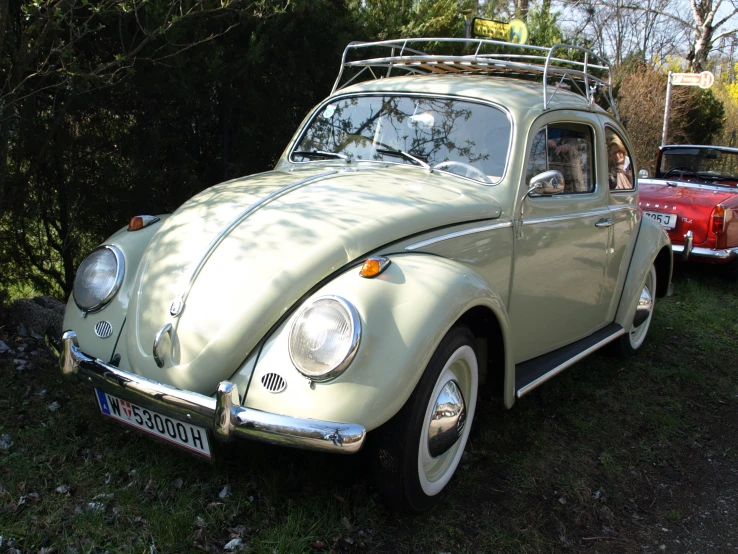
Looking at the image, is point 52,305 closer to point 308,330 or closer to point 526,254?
point 308,330

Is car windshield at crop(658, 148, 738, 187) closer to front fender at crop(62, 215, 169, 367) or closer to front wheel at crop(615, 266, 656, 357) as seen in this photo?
front wheel at crop(615, 266, 656, 357)

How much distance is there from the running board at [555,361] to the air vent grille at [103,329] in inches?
72.6

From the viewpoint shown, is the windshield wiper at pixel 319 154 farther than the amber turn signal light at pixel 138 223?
Yes

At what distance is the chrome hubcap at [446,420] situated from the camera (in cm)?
262

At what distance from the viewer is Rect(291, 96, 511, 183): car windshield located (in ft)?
11.3

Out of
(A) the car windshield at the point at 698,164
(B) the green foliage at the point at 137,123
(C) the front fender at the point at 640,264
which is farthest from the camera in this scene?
(A) the car windshield at the point at 698,164

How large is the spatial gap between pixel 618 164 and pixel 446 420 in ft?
8.74

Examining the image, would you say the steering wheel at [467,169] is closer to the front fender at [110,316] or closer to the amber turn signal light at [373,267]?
the amber turn signal light at [373,267]

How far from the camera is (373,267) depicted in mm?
2467

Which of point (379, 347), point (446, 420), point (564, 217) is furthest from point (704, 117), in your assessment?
point (379, 347)

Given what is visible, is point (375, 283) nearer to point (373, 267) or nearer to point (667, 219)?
point (373, 267)

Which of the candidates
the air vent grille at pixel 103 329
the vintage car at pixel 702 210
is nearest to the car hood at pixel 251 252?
the air vent grille at pixel 103 329

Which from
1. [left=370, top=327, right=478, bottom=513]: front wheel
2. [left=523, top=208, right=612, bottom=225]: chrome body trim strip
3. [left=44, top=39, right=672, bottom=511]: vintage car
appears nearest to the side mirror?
[left=44, top=39, right=672, bottom=511]: vintage car

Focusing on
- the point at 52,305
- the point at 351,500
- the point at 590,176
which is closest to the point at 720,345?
the point at 590,176
